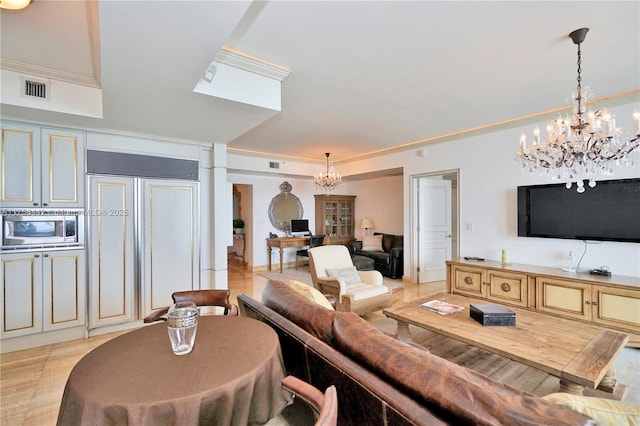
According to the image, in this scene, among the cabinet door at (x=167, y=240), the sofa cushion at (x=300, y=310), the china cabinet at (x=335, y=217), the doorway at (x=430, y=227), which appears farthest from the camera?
the china cabinet at (x=335, y=217)

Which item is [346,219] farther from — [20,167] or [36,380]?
[36,380]

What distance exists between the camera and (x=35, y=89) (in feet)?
8.04

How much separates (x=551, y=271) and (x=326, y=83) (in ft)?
11.2

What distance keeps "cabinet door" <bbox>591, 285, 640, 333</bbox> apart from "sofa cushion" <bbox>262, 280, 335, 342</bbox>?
318cm

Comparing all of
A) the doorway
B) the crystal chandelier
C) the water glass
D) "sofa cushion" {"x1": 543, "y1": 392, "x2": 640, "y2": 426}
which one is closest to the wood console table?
the doorway

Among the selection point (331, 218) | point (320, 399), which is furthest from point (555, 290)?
point (331, 218)

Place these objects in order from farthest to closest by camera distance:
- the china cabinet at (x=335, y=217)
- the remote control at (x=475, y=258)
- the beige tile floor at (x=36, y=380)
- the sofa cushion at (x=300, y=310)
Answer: the china cabinet at (x=335, y=217)
the remote control at (x=475, y=258)
the beige tile floor at (x=36, y=380)
the sofa cushion at (x=300, y=310)

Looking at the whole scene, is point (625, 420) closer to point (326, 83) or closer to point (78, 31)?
point (326, 83)

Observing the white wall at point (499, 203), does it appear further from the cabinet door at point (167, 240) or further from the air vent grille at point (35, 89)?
the air vent grille at point (35, 89)

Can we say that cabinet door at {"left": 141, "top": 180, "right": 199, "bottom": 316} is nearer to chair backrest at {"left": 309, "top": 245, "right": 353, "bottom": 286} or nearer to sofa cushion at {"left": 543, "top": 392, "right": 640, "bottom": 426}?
chair backrest at {"left": 309, "top": 245, "right": 353, "bottom": 286}

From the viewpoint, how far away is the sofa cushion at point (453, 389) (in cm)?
76

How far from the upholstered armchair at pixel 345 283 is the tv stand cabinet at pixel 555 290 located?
4.23 ft

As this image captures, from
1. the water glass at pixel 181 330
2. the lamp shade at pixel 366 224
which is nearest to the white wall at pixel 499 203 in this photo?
the lamp shade at pixel 366 224

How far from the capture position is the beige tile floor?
74.9 inches
